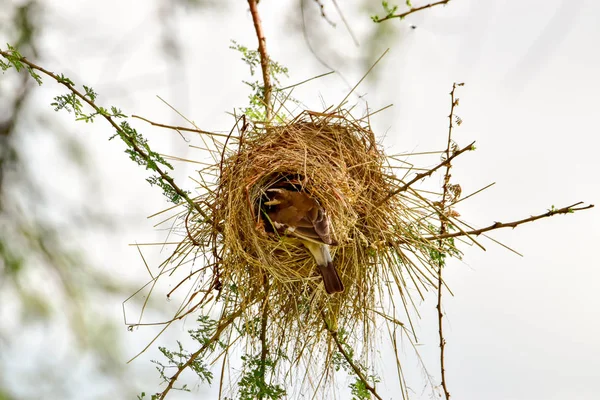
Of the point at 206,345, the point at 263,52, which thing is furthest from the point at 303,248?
the point at 263,52

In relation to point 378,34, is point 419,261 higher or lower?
lower

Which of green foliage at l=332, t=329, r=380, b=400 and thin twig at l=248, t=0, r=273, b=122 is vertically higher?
thin twig at l=248, t=0, r=273, b=122

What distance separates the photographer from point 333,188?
2.52 metres

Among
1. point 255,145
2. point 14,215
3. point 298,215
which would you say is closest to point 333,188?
point 298,215

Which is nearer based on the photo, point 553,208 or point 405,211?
point 553,208

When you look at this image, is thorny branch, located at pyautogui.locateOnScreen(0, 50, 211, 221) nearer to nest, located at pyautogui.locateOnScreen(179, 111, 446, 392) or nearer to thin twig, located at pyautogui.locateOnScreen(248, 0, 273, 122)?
nest, located at pyautogui.locateOnScreen(179, 111, 446, 392)

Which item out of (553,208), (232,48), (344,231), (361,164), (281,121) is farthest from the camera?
(232,48)

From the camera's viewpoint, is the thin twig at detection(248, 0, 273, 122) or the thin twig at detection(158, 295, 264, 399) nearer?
the thin twig at detection(158, 295, 264, 399)

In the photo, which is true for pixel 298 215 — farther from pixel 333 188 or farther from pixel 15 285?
pixel 15 285

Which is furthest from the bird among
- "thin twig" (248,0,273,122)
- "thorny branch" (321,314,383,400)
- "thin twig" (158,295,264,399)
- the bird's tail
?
"thin twig" (248,0,273,122)

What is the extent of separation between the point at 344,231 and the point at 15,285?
1486 mm

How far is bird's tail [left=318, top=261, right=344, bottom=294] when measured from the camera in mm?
2355

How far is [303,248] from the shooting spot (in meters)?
2.56

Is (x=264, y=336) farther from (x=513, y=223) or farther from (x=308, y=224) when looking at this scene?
(x=513, y=223)
